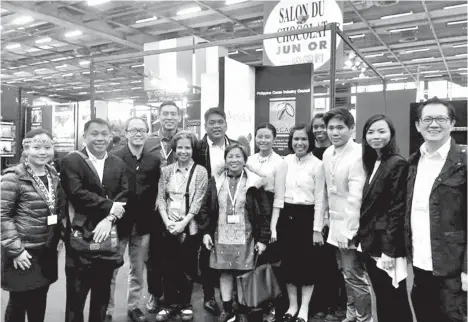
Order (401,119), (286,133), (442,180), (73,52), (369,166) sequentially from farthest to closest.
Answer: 1. (73,52)
2. (401,119)
3. (286,133)
4. (369,166)
5. (442,180)

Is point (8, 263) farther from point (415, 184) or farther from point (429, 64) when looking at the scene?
point (429, 64)

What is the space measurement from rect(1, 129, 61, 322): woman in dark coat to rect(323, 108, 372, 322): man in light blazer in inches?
68.5

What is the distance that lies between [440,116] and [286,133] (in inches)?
82.9

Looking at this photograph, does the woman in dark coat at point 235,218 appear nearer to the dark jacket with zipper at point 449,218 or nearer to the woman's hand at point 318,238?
the woman's hand at point 318,238

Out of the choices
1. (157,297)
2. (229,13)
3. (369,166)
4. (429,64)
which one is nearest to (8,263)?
(157,297)

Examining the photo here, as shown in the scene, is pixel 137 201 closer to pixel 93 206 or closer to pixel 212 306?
pixel 93 206

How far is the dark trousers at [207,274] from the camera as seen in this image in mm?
3020

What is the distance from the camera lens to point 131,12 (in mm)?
7906

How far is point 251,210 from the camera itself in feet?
9.18

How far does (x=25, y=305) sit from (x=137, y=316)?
929mm

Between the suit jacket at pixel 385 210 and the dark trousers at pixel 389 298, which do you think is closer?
the suit jacket at pixel 385 210

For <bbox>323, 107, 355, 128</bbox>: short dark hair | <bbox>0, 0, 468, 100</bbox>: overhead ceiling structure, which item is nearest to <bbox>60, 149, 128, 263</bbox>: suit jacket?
<bbox>323, 107, 355, 128</bbox>: short dark hair

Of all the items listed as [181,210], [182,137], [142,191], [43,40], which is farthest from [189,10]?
[181,210]

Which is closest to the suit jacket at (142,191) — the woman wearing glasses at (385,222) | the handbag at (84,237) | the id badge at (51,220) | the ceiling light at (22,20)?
the handbag at (84,237)
